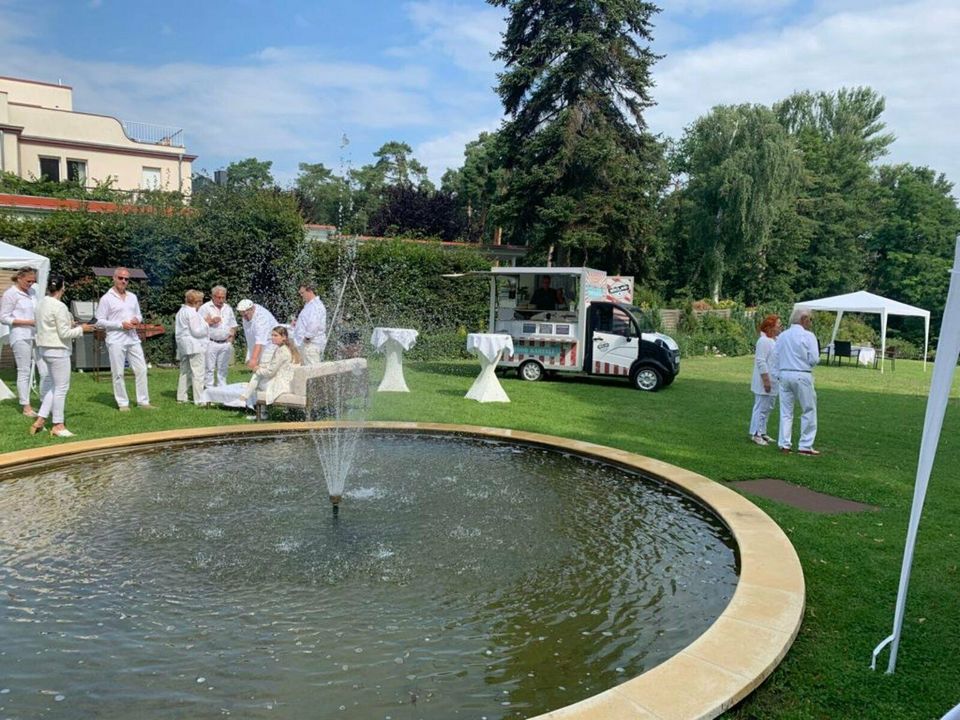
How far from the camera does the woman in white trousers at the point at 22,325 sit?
9.64m

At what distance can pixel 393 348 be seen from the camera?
1282 cm

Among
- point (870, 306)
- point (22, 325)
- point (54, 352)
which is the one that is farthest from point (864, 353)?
point (22, 325)

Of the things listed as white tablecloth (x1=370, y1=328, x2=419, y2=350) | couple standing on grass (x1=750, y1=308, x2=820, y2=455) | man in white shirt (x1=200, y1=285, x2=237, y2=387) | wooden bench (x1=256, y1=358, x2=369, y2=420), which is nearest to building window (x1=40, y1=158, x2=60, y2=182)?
man in white shirt (x1=200, y1=285, x2=237, y2=387)

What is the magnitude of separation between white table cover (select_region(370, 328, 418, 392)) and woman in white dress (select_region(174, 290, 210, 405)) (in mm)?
3259

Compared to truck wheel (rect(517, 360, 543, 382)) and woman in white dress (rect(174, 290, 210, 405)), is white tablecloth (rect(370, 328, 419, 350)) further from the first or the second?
truck wheel (rect(517, 360, 543, 382))

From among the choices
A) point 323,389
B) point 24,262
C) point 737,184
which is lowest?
point 323,389

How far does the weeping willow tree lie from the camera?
39.5 m

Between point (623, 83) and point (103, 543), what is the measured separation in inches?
1237

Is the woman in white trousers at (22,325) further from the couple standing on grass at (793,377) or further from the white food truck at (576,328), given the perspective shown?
the couple standing on grass at (793,377)

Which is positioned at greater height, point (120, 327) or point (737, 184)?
point (737, 184)

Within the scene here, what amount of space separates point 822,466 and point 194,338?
908cm

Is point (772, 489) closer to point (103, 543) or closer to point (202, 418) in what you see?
point (103, 543)

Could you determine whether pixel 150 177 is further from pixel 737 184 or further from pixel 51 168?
pixel 737 184

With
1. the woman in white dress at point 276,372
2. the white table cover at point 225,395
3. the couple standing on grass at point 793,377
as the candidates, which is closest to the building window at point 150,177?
the white table cover at point 225,395
